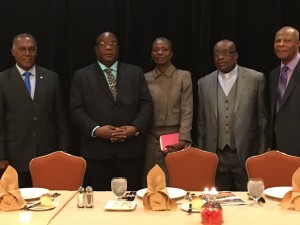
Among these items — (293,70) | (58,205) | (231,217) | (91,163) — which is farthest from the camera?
(91,163)

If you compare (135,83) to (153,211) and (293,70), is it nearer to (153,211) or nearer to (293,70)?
(293,70)

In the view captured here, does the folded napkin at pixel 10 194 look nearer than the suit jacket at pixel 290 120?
Yes

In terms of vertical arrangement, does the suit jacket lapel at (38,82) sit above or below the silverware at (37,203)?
above

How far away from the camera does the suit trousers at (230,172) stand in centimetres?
409

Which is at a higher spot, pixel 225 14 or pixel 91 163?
pixel 225 14

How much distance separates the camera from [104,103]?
4098 millimetres

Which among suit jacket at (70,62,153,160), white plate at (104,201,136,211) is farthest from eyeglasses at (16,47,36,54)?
white plate at (104,201,136,211)

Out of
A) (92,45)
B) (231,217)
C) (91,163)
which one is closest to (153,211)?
(231,217)

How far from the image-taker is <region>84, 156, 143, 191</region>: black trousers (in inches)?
163

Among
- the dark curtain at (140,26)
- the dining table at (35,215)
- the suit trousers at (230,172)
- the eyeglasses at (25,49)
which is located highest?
the dark curtain at (140,26)

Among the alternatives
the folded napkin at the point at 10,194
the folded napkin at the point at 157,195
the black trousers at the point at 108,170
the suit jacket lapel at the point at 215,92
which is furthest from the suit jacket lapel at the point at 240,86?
the folded napkin at the point at 10,194

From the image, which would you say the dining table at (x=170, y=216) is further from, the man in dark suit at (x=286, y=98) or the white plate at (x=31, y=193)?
the man in dark suit at (x=286, y=98)

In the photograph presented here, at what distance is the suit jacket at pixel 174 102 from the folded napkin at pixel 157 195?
174 cm

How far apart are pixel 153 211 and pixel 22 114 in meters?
1.93
